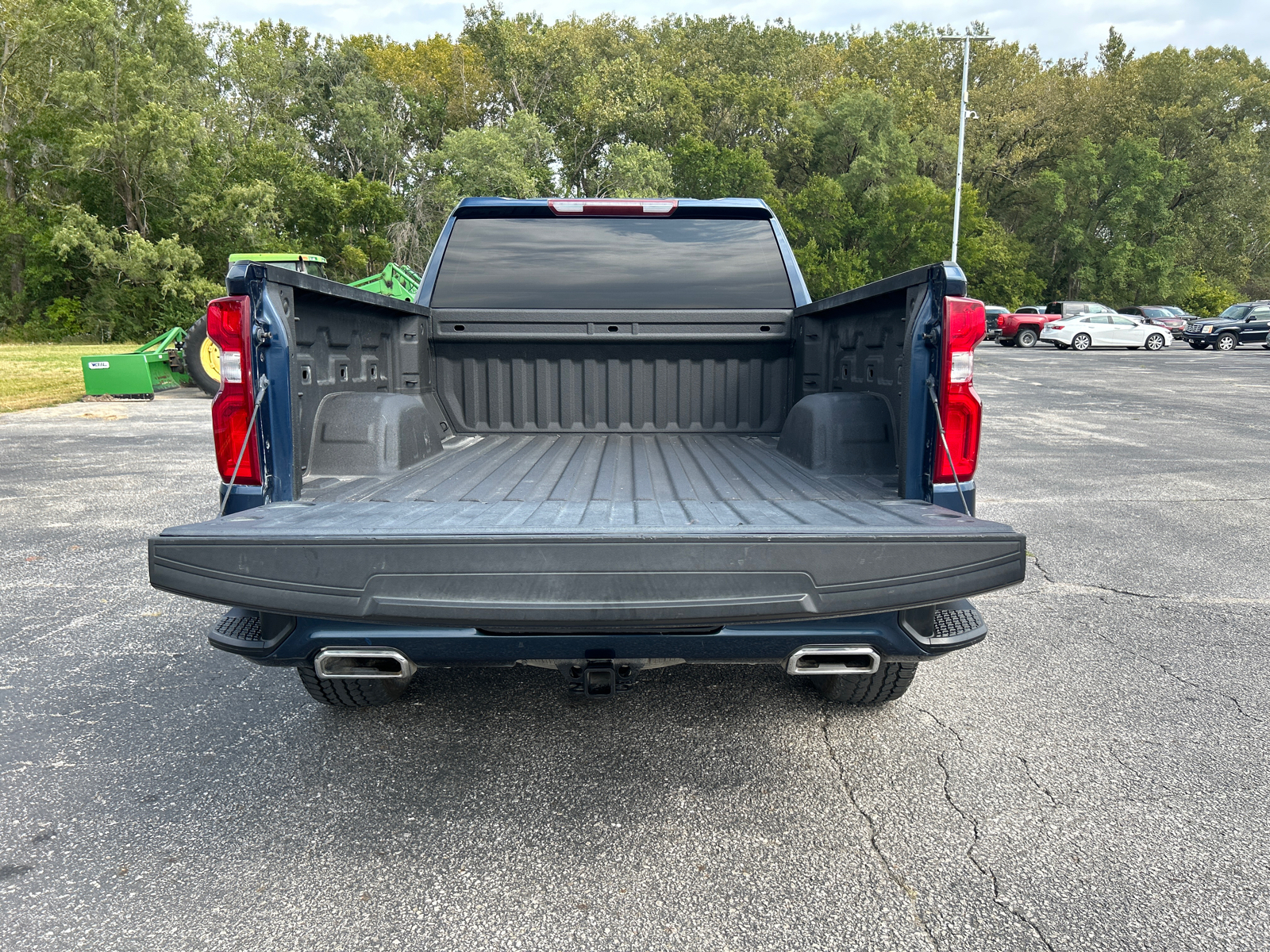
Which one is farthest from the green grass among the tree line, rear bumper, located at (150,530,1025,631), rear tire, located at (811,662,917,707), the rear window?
rear tire, located at (811,662,917,707)

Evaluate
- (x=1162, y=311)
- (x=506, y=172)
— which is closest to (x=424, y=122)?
(x=506, y=172)

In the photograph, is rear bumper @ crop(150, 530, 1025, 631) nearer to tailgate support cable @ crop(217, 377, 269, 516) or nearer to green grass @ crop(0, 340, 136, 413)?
tailgate support cable @ crop(217, 377, 269, 516)

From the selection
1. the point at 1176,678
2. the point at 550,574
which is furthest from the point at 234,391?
the point at 1176,678

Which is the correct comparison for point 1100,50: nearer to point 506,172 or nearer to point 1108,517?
point 506,172

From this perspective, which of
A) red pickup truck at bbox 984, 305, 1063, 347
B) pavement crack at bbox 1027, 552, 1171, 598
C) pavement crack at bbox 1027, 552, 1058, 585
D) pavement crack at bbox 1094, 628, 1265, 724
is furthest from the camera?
red pickup truck at bbox 984, 305, 1063, 347

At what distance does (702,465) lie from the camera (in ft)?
11.5

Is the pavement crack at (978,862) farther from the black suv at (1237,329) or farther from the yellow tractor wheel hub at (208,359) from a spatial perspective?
the black suv at (1237,329)

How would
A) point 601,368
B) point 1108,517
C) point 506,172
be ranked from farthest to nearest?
point 506,172 < point 1108,517 < point 601,368

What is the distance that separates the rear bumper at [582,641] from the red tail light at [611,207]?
2661mm

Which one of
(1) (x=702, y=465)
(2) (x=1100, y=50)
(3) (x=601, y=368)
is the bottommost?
(1) (x=702, y=465)

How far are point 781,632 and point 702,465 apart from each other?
135 centimetres

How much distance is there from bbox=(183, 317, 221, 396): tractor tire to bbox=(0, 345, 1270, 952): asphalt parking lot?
9945 mm

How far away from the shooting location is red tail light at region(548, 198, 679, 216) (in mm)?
4199

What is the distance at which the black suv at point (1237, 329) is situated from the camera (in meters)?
32.4
